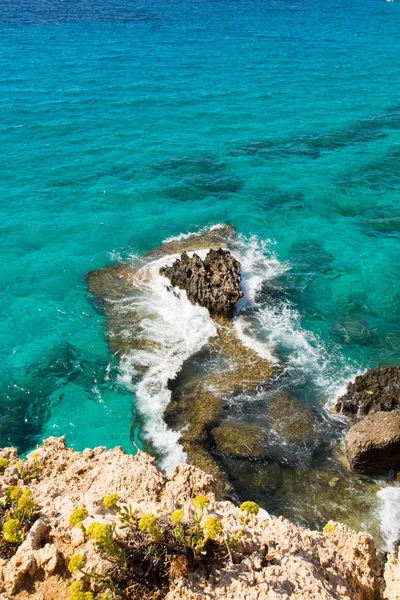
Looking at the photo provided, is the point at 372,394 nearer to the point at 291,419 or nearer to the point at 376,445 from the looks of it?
the point at 376,445

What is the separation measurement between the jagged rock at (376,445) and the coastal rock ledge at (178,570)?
5597 millimetres

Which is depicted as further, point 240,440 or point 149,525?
point 240,440

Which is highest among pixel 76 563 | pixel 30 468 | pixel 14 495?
pixel 76 563

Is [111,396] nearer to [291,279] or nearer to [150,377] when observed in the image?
[150,377]

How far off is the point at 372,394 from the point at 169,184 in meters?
22.0

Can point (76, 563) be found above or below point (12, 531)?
above

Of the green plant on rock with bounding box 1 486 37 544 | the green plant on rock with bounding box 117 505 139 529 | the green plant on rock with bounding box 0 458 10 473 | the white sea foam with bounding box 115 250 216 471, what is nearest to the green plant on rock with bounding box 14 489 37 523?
the green plant on rock with bounding box 1 486 37 544

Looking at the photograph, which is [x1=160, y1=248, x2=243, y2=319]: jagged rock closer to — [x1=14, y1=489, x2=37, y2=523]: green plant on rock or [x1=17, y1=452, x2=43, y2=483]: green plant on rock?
[x1=17, y1=452, x2=43, y2=483]: green plant on rock

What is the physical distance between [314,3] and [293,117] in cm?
8425

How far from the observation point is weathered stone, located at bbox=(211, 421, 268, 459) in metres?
17.1

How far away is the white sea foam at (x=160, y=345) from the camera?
18031mm

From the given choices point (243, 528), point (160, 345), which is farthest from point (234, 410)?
point (243, 528)

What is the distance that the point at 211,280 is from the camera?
23969 millimetres

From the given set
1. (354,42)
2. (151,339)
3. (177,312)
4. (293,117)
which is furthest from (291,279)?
(354,42)
